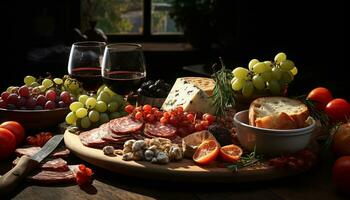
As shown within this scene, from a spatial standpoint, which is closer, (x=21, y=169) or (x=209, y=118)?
(x=21, y=169)

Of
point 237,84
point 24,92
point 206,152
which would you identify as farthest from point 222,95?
point 24,92

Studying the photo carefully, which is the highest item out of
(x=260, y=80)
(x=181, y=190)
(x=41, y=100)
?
(x=260, y=80)

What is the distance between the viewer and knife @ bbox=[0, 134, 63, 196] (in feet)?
3.69

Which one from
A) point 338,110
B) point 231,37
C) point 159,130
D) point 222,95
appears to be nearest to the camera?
point 159,130

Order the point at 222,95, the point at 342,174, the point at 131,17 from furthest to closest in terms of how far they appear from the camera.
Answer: the point at 131,17 < the point at 222,95 < the point at 342,174

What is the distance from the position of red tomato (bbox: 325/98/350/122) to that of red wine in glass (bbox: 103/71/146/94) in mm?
597

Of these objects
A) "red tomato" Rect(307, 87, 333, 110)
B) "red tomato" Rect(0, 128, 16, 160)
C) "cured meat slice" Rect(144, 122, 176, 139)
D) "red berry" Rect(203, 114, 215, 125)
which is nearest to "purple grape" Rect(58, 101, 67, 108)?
"red tomato" Rect(0, 128, 16, 160)

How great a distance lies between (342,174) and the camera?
1.16 metres

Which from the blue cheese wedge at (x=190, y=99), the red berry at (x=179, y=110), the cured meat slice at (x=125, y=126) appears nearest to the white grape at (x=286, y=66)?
the blue cheese wedge at (x=190, y=99)

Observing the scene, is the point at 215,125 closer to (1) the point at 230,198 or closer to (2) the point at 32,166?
(1) the point at 230,198

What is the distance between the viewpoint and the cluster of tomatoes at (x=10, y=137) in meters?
1.34

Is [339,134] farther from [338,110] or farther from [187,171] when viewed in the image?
[187,171]

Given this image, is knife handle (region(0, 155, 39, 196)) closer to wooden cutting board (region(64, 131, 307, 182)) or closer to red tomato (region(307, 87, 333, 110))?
wooden cutting board (region(64, 131, 307, 182))

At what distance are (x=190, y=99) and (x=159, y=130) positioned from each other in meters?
0.21
